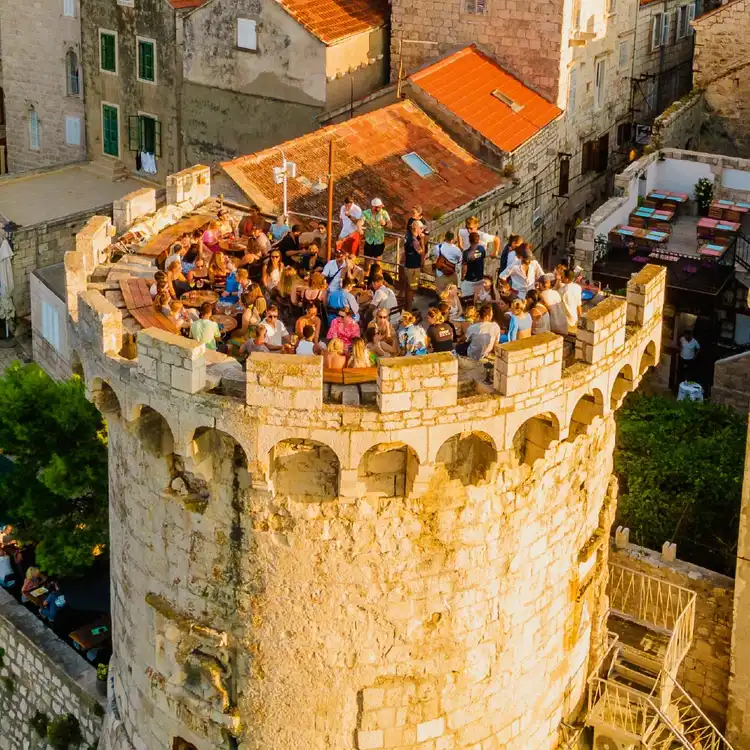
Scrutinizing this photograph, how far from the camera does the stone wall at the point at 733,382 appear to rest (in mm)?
38719

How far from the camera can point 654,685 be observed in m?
29.0

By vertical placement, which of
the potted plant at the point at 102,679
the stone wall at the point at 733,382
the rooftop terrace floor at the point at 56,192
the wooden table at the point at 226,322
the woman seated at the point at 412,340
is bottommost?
the potted plant at the point at 102,679

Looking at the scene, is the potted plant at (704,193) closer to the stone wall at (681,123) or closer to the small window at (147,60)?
the stone wall at (681,123)

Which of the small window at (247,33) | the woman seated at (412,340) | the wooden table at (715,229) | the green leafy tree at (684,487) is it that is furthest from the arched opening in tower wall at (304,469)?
the small window at (247,33)

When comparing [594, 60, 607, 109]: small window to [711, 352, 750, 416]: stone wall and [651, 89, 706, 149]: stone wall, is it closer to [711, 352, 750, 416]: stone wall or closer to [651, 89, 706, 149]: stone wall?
[651, 89, 706, 149]: stone wall

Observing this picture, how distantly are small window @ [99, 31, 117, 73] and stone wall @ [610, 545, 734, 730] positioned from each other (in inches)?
1211

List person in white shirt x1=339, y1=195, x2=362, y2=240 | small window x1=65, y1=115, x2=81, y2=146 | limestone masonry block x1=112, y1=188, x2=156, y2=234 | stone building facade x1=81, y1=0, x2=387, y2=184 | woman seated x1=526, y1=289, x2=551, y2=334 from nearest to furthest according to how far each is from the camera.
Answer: woman seated x1=526, y1=289, x2=551, y2=334, limestone masonry block x1=112, y1=188, x2=156, y2=234, person in white shirt x1=339, y1=195, x2=362, y2=240, stone building facade x1=81, y1=0, x2=387, y2=184, small window x1=65, y1=115, x2=81, y2=146

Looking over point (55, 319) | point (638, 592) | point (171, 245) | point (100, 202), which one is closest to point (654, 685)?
point (638, 592)

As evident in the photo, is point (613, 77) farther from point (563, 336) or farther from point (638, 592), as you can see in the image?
point (563, 336)

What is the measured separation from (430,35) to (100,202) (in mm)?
12484

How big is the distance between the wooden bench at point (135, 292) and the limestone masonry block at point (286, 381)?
4.06 metres

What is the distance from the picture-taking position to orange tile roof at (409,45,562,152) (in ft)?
155

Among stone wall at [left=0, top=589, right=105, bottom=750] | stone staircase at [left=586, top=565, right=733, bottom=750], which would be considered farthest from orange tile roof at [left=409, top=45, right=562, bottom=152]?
stone wall at [left=0, top=589, right=105, bottom=750]

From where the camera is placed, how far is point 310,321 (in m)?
25.5
